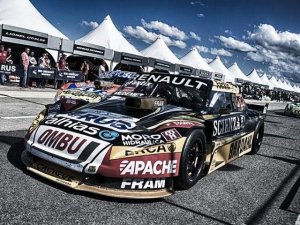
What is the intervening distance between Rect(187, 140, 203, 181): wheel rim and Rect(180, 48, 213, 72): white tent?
37.2 metres

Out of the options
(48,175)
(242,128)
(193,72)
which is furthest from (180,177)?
(193,72)

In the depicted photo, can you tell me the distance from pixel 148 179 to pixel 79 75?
16055 millimetres

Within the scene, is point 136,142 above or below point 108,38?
below

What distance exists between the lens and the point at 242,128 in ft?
20.8

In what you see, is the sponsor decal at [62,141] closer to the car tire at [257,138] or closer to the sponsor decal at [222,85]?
the sponsor decal at [222,85]

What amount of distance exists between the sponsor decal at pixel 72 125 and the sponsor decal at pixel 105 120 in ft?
0.43

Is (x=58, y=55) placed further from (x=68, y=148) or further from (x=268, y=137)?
(x=68, y=148)

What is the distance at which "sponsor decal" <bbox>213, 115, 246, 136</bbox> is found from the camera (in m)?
5.08

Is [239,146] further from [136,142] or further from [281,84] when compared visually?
[281,84]

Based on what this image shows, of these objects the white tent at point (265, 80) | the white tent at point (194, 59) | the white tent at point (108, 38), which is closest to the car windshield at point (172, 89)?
the white tent at point (108, 38)

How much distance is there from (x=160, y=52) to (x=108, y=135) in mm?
30849

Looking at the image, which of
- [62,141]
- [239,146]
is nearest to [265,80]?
[239,146]

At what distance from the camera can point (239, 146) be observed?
20.0ft

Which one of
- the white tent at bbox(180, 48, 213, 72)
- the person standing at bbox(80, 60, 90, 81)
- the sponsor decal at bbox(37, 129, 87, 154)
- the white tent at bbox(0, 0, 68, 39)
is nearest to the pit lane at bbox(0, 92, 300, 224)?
the sponsor decal at bbox(37, 129, 87, 154)
